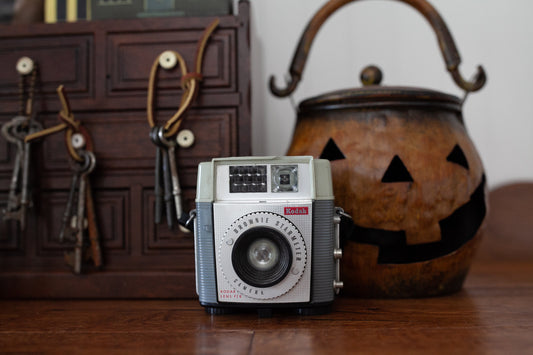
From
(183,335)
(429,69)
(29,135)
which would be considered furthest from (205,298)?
(429,69)

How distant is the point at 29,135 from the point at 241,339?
525mm

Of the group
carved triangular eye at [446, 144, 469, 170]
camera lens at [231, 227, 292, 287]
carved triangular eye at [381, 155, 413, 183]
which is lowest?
camera lens at [231, 227, 292, 287]

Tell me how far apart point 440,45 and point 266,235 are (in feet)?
1.62

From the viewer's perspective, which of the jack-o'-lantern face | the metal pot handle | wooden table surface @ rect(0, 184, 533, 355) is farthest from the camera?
the metal pot handle

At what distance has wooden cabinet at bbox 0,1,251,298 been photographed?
85 centimetres

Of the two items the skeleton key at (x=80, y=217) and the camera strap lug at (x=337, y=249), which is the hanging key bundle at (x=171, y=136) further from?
the camera strap lug at (x=337, y=249)

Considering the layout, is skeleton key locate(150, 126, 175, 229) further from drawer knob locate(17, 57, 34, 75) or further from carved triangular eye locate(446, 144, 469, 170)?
carved triangular eye locate(446, 144, 469, 170)

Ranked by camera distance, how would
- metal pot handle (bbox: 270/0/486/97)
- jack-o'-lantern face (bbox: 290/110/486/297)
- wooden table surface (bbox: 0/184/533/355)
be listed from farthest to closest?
metal pot handle (bbox: 270/0/486/97)
jack-o'-lantern face (bbox: 290/110/486/297)
wooden table surface (bbox: 0/184/533/355)

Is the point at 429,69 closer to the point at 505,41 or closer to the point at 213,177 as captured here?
the point at 505,41

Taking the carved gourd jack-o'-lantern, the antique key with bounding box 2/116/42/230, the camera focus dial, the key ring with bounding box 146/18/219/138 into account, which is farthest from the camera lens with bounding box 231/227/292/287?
the antique key with bounding box 2/116/42/230

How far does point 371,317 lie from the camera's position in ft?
2.18

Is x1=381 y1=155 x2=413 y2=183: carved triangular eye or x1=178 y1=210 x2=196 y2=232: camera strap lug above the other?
x1=381 y1=155 x2=413 y2=183: carved triangular eye

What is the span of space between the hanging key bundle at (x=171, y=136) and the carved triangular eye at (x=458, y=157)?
444 mm

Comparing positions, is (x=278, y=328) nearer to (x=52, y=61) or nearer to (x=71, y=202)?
(x=71, y=202)
